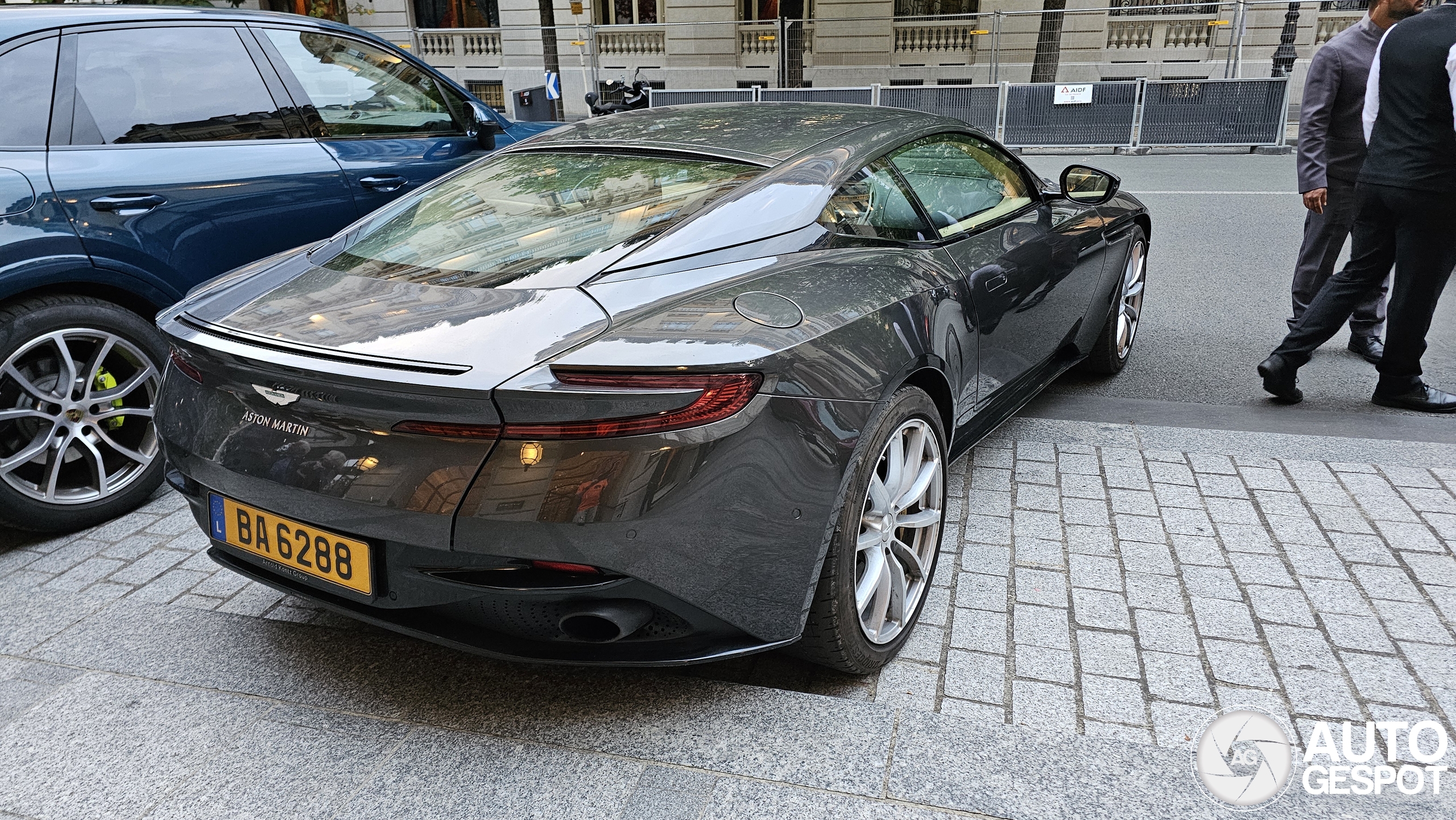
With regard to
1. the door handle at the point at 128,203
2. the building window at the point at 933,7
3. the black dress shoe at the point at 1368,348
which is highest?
the building window at the point at 933,7

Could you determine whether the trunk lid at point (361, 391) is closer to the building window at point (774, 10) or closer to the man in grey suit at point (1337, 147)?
the man in grey suit at point (1337, 147)

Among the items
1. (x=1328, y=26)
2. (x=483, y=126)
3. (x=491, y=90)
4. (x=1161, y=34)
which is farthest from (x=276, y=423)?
(x=491, y=90)

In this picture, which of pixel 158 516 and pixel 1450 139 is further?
pixel 1450 139

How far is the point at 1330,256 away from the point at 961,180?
2880mm

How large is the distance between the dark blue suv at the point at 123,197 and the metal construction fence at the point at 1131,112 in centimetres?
1080

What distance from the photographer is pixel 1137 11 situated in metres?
22.1

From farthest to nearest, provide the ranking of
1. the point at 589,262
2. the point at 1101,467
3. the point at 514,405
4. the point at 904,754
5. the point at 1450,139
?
the point at 1450,139
the point at 1101,467
the point at 589,262
the point at 904,754
the point at 514,405

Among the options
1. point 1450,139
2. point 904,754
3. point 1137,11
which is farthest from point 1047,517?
point 1137,11

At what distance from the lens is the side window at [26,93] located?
3.30 metres

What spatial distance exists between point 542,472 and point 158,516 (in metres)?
2.38

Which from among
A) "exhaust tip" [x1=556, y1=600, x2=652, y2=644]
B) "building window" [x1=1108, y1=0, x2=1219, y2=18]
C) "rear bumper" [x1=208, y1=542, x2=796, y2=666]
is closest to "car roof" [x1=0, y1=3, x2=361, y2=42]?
"rear bumper" [x1=208, y1=542, x2=796, y2=666]

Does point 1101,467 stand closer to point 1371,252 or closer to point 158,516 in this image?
point 1371,252

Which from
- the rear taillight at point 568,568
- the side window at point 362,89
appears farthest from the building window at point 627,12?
the rear taillight at point 568,568

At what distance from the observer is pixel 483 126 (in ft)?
16.5
